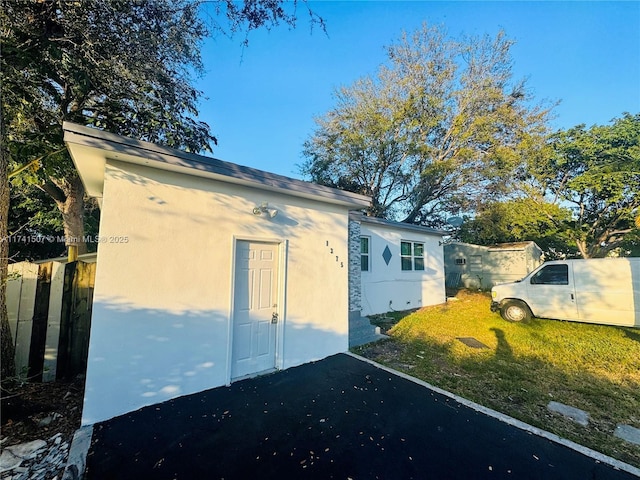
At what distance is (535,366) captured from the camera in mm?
4758

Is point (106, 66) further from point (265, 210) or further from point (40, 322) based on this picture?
point (40, 322)

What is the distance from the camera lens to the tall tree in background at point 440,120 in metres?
13.1

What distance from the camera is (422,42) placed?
13.9 meters

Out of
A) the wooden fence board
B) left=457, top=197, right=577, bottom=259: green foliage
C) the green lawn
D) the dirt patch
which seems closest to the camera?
the dirt patch

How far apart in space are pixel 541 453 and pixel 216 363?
12.3ft

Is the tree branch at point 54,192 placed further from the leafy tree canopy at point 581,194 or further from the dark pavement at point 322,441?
the leafy tree canopy at point 581,194

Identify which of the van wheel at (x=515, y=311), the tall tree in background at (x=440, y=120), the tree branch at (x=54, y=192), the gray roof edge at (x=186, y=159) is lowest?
the van wheel at (x=515, y=311)

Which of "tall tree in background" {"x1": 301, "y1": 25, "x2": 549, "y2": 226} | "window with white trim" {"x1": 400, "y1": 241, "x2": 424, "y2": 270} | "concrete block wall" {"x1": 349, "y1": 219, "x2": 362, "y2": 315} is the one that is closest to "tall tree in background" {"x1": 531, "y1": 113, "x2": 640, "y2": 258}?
"tall tree in background" {"x1": 301, "y1": 25, "x2": 549, "y2": 226}

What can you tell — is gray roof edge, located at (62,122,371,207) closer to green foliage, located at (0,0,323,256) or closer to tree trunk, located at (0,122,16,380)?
tree trunk, located at (0,122,16,380)

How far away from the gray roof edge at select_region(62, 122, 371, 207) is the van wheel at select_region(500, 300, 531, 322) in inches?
245

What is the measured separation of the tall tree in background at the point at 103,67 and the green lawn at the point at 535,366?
19.8ft

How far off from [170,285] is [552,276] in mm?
9012

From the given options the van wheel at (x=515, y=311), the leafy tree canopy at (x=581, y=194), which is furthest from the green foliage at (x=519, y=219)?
the van wheel at (x=515, y=311)

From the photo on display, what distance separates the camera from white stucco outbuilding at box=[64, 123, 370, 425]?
309cm
